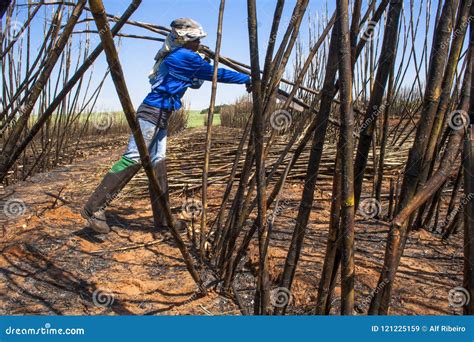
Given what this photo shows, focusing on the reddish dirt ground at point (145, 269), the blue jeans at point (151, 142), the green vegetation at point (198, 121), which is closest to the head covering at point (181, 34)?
the blue jeans at point (151, 142)

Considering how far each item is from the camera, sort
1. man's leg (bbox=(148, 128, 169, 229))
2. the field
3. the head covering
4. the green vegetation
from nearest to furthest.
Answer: the field → the head covering → man's leg (bbox=(148, 128, 169, 229)) → the green vegetation

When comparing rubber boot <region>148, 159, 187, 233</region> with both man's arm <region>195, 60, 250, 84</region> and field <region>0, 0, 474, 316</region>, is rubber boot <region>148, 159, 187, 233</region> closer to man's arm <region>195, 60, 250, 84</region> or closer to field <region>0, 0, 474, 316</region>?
field <region>0, 0, 474, 316</region>

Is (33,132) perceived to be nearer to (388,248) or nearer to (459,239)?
(388,248)

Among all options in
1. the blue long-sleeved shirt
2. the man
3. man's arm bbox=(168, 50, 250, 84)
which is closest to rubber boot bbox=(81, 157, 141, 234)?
the man

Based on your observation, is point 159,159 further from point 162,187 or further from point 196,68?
point 196,68

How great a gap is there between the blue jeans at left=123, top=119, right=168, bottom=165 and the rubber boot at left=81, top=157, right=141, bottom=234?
0.13 feet

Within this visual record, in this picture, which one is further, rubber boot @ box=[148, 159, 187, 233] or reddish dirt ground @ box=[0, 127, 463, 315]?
rubber boot @ box=[148, 159, 187, 233]

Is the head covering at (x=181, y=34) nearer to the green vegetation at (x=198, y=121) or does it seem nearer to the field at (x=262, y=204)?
the field at (x=262, y=204)

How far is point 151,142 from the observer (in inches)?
78.7

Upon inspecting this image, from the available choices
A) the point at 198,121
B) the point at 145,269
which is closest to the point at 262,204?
the point at 145,269

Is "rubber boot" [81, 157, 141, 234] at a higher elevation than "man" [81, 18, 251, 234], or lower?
lower

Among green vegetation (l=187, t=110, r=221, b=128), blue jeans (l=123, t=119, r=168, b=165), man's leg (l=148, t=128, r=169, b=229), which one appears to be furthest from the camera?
green vegetation (l=187, t=110, r=221, b=128)

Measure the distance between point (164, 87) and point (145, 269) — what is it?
Result: 2.77 ft

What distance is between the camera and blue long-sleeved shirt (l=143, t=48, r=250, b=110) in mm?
1865
